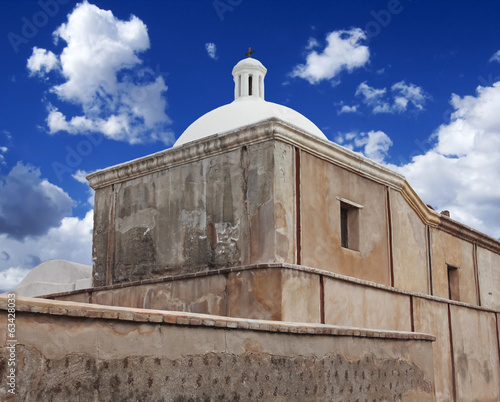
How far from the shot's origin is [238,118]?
65.6 ft

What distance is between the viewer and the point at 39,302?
4.56 m

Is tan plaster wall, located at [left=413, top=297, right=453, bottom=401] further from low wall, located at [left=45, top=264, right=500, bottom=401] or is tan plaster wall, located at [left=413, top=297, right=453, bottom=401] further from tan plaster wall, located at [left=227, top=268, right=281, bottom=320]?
tan plaster wall, located at [left=227, top=268, right=281, bottom=320]

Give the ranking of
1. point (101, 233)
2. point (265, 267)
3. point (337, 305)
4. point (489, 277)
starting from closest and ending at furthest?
point (265, 267) < point (337, 305) < point (101, 233) < point (489, 277)

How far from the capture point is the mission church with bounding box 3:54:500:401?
543cm

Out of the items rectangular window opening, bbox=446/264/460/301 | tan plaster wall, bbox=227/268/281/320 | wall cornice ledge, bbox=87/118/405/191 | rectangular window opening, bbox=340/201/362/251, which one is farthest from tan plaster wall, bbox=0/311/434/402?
rectangular window opening, bbox=446/264/460/301

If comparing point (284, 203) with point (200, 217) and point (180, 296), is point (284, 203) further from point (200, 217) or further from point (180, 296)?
point (180, 296)

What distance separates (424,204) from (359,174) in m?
2.30

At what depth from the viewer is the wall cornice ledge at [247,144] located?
1005cm

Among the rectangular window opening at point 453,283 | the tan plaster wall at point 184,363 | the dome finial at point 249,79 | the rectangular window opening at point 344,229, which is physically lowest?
the tan plaster wall at point 184,363

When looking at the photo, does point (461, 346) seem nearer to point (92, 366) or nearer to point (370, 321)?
point (370, 321)

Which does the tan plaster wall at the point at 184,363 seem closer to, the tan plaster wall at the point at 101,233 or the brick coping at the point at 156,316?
the brick coping at the point at 156,316

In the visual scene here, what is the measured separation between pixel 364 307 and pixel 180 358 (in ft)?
18.9

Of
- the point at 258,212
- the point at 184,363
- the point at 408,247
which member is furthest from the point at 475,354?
the point at 184,363

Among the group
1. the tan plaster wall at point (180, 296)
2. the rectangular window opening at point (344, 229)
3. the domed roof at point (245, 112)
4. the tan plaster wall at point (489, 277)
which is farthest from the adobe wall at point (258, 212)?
the domed roof at point (245, 112)
